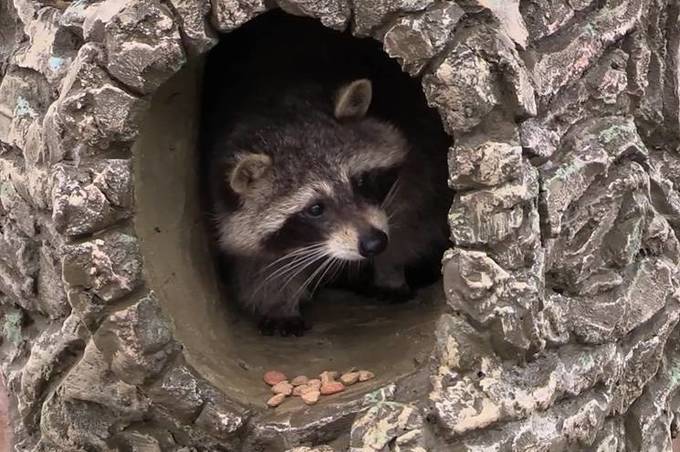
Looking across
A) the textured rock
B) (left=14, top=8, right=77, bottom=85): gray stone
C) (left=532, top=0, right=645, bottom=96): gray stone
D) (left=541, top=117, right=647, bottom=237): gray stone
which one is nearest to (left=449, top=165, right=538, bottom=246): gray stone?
(left=541, top=117, right=647, bottom=237): gray stone

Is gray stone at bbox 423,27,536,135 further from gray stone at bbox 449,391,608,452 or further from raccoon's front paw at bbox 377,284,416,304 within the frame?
raccoon's front paw at bbox 377,284,416,304

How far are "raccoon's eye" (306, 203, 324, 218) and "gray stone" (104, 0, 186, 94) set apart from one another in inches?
38.0

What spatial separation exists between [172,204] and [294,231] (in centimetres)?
56

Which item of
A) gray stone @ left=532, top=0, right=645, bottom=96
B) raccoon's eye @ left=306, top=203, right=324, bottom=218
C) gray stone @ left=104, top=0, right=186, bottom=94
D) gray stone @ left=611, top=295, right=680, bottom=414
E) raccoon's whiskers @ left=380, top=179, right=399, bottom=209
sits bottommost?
gray stone @ left=611, top=295, right=680, bottom=414

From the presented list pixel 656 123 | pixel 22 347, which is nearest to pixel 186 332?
pixel 22 347

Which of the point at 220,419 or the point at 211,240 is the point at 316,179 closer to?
the point at 211,240

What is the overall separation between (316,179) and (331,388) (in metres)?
0.80

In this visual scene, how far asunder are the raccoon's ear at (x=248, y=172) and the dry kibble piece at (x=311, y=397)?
0.85 meters

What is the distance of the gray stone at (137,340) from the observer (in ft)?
8.27

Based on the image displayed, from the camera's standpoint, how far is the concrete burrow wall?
2381 mm

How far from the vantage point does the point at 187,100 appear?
2992mm

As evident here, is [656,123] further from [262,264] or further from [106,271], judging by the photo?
[106,271]

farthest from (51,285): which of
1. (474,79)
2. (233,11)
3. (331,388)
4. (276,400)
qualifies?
(474,79)

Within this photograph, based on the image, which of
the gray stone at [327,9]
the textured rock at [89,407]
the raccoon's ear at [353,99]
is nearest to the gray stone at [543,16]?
the gray stone at [327,9]
